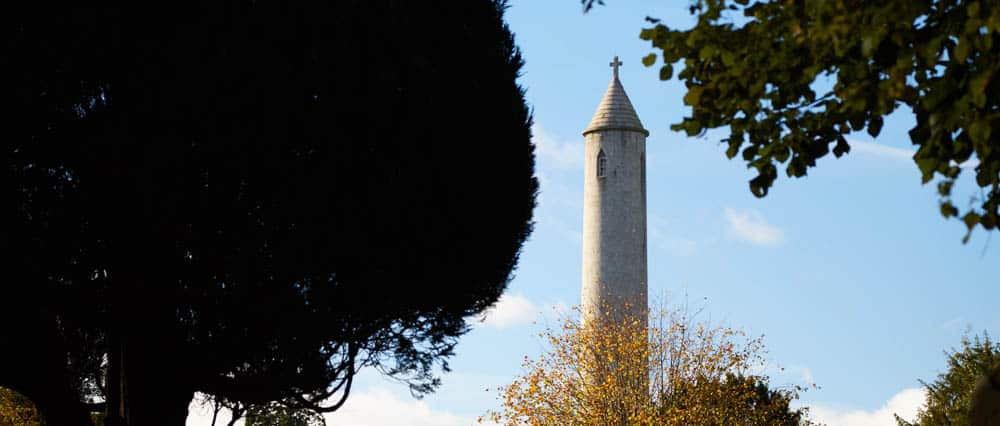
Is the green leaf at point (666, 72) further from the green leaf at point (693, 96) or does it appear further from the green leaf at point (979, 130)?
the green leaf at point (979, 130)

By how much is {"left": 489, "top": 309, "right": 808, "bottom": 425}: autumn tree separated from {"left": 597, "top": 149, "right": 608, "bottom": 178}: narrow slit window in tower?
17.1m

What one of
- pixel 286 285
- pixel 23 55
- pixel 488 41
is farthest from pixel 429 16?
pixel 23 55

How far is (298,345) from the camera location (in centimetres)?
1505

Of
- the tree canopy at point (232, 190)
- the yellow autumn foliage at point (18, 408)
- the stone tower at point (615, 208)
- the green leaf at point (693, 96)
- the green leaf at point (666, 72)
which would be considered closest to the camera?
the green leaf at point (693, 96)

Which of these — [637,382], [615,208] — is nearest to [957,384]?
[637,382]

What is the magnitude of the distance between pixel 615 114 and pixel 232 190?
91.4ft

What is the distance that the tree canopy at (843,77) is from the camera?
5.60 meters

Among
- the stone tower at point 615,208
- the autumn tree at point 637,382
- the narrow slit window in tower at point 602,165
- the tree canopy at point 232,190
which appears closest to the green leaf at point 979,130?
the tree canopy at point 232,190

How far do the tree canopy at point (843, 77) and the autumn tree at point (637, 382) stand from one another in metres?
14.6

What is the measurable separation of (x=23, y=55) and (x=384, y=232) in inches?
199

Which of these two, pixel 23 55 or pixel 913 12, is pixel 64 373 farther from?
pixel 913 12

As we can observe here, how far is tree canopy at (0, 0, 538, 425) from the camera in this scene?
44.7 ft

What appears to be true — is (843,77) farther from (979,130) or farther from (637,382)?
(637,382)

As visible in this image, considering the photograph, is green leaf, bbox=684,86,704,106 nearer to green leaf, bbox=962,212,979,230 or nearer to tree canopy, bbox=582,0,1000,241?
tree canopy, bbox=582,0,1000,241
